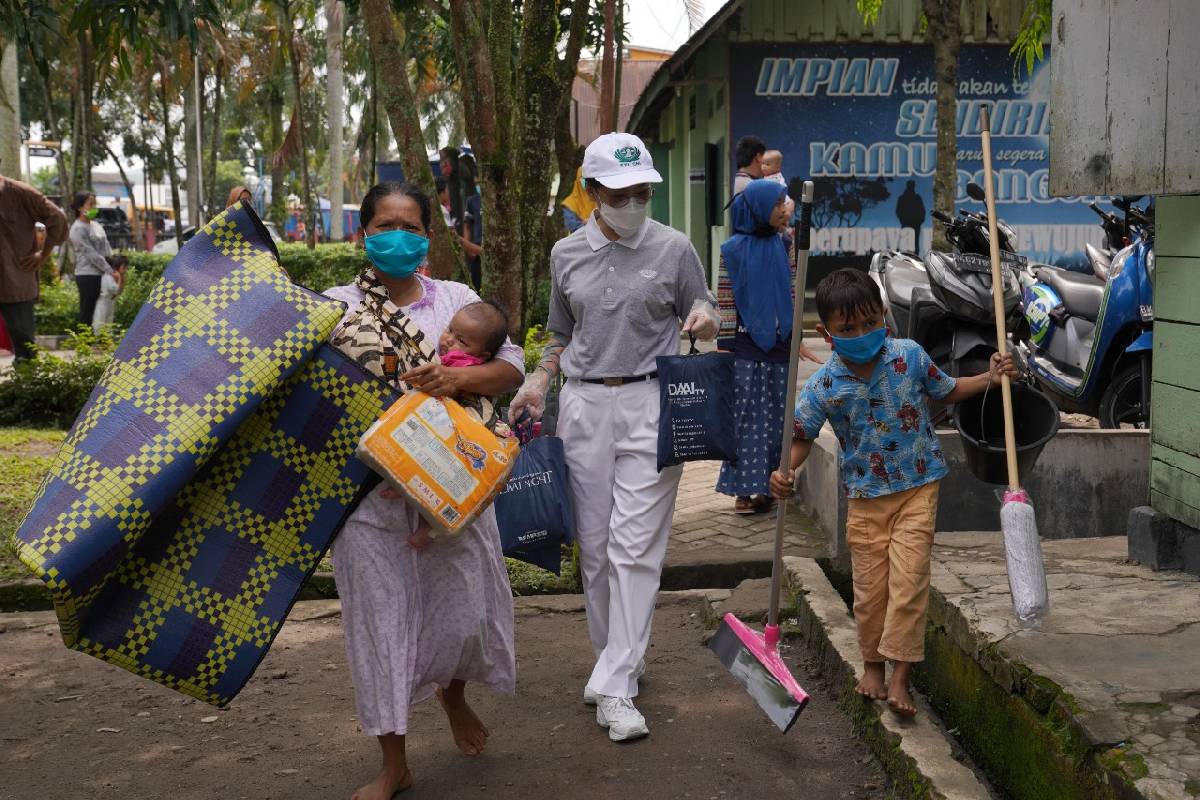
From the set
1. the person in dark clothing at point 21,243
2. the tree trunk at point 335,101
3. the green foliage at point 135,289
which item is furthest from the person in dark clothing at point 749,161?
the tree trunk at point 335,101

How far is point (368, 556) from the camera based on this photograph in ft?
12.4

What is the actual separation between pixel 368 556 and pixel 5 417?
763 cm

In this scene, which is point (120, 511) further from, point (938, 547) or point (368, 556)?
point (938, 547)

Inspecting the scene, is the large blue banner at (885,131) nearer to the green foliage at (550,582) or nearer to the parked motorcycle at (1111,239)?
the parked motorcycle at (1111,239)

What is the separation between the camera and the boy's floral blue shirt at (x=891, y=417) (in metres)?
4.15

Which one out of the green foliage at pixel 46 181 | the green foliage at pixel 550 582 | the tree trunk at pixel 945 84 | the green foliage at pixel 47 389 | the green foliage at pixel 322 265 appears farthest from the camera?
the green foliage at pixel 46 181

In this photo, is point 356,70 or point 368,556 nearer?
point 368,556

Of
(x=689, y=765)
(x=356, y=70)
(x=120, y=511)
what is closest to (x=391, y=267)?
(x=120, y=511)

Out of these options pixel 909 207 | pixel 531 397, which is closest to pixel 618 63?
pixel 909 207

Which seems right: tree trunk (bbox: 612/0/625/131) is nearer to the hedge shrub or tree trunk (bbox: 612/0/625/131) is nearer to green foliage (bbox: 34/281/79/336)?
the hedge shrub

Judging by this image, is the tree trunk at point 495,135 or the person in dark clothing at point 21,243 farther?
the person in dark clothing at point 21,243

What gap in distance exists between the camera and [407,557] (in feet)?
12.7

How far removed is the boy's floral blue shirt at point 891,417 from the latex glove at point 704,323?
439mm

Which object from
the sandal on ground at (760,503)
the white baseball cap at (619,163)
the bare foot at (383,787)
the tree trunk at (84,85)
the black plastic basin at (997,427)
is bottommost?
the bare foot at (383,787)
